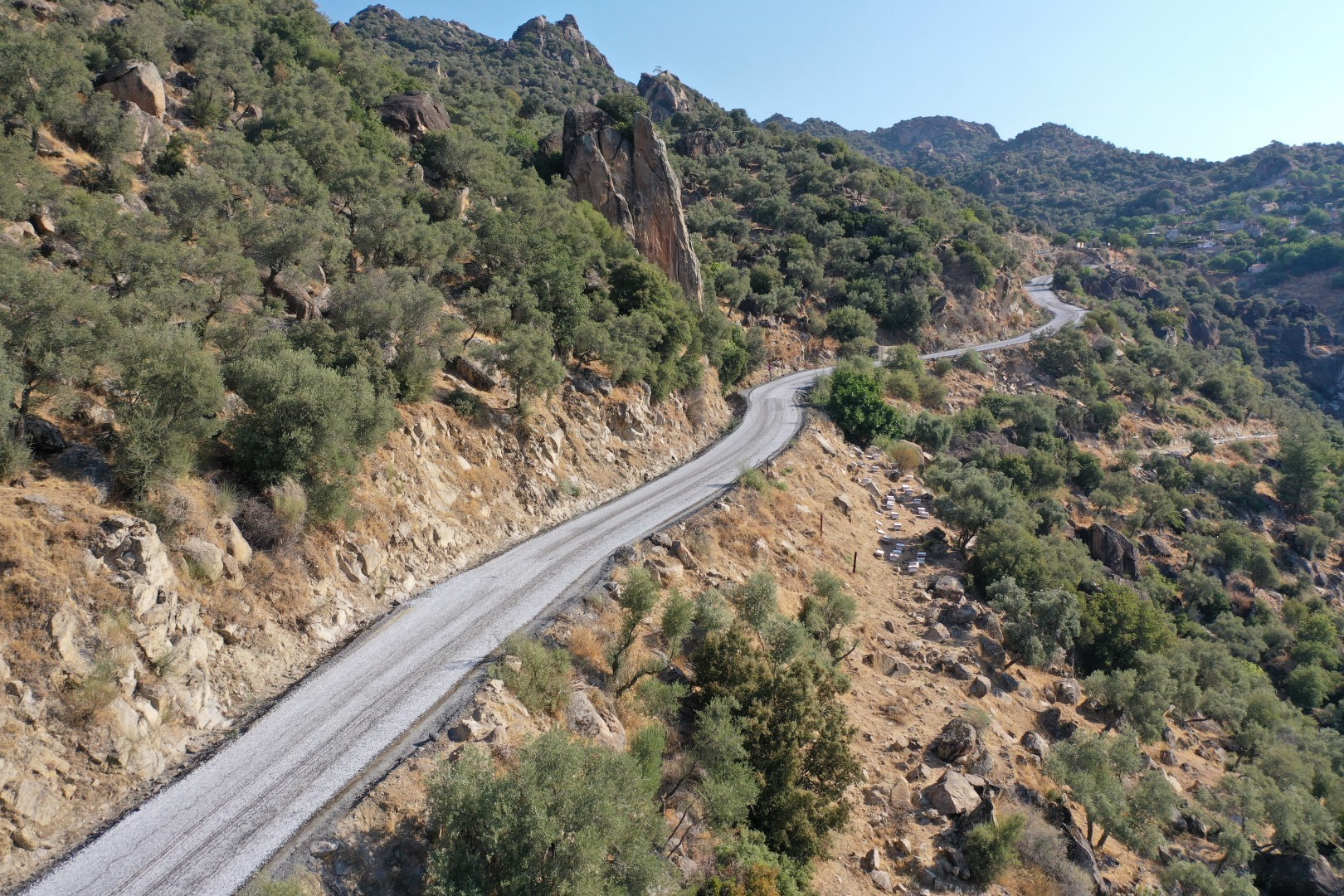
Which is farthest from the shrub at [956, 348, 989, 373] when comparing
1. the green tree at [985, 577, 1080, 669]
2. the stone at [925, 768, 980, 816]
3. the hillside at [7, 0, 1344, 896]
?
the stone at [925, 768, 980, 816]

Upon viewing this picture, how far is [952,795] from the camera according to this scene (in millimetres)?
18094

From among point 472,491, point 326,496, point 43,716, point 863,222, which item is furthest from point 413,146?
point 863,222

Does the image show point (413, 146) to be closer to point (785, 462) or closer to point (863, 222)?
point (785, 462)

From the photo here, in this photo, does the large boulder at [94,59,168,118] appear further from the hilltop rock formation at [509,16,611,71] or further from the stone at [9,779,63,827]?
the hilltop rock formation at [509,16,611,71]

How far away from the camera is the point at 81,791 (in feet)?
37.7

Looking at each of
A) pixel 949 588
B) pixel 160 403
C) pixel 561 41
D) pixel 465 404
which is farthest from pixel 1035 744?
pixel 561 41

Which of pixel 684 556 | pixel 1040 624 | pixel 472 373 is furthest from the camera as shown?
pixel 472 373

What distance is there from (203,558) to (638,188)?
4764 cm

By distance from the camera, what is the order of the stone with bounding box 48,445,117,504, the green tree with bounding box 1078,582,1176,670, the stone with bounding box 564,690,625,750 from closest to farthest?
the stone with bounding box 48,445,117,504
the stone with bounding box 564,690,625,750
the green tree with bounding box 1078,582,1176,670

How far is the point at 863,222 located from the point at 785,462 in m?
57.6

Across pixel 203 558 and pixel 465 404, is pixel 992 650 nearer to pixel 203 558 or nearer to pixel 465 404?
pixel 465 404

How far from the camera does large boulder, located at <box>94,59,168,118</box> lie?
3519 cm

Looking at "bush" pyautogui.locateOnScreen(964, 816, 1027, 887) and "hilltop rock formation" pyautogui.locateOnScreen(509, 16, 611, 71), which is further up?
"hilltop rock formation" pyautogui.locateOnScreen(509, 16, 611, 71)

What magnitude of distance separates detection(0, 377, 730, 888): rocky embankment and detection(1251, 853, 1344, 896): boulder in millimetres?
30704
